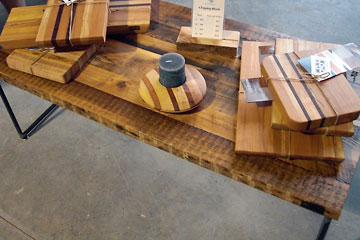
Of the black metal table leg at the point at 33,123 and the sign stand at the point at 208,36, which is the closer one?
the sign stand at the point at 208,36

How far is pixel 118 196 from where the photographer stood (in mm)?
1507

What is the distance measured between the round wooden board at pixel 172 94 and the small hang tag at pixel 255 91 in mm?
123

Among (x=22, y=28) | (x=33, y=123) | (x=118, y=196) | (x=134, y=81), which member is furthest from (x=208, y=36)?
(x=33, y=123)

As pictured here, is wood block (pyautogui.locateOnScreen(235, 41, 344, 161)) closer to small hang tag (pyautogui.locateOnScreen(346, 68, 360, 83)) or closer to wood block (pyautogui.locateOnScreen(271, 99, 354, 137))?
wood block (pyautogui.locateOnScreen(271, 99, 354, 137))

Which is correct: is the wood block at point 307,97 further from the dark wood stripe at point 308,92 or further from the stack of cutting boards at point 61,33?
the stack of cutting boards at point 61,33

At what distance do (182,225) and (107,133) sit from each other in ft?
1.94

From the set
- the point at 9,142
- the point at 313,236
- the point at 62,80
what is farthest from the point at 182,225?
the point at 9,142

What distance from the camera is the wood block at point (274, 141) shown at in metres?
0.92

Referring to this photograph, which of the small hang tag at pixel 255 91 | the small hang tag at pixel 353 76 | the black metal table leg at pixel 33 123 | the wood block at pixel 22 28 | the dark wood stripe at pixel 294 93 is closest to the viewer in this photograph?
the dark wood stripe at pixel 294 93

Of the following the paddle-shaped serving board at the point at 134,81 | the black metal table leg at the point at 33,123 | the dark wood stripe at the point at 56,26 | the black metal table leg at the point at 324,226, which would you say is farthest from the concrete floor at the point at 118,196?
the dark wood stripe at the point at 56,26

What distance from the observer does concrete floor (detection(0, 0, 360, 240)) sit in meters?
1.40

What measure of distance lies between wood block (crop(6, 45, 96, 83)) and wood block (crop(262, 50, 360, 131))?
601 millimetres

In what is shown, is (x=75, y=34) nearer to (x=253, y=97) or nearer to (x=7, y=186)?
(x=253, y=97)

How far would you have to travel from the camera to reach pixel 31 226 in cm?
143
